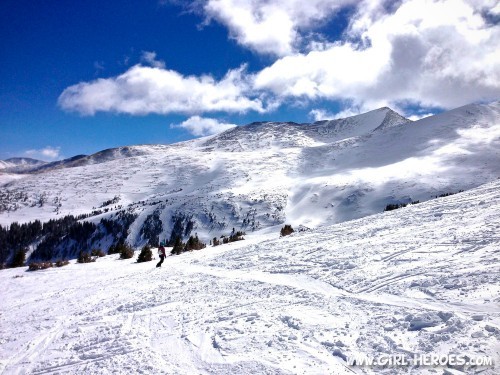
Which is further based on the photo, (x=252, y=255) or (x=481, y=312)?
(x=252, y=255)

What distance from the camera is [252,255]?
73.1 ft

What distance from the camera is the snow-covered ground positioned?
26.7 ft

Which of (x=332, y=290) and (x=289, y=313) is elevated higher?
(x=332, y=290)

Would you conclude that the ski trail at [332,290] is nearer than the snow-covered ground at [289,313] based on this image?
No

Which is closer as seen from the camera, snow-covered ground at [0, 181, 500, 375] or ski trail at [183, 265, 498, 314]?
snow-covered ground at [0, 181, 500, 375]

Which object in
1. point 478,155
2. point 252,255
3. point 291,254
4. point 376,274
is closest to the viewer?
point 376,274

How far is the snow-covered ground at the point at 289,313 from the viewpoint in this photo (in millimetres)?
8125

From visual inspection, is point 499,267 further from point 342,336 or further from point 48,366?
point 48,366

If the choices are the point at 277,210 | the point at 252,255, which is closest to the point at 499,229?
the point at 252,255

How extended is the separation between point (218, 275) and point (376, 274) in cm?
849

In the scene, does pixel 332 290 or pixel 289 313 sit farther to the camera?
pixel 332 290

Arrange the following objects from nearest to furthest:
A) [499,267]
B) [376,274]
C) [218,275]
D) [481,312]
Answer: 1. [481,312]
2. [499,267]
3. [376,274]
4. [218,275]

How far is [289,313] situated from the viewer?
1084 centimetres

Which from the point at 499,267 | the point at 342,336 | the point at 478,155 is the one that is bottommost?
the point at 342,336
